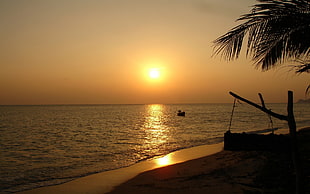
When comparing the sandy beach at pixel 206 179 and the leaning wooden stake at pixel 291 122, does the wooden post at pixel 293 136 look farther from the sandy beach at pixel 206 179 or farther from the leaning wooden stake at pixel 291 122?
the sandy beach at pixel 206 179

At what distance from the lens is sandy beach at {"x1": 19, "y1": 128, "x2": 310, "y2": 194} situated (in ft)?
23.1

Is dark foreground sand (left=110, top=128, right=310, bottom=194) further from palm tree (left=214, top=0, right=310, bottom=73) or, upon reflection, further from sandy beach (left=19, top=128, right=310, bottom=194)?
palm tree (left=214, top=0, right=310, bottom=73)

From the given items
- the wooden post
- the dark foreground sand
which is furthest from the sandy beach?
the wooden post

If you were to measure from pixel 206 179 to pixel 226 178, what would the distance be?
2.10 ft

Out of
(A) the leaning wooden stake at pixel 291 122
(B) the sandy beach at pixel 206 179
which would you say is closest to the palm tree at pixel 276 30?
(A) the leaning wooden stake at pixel 291 122

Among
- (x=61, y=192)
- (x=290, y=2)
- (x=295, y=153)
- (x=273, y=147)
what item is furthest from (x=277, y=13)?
(x=61, y=192)

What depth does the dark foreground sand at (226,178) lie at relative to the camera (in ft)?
22.6

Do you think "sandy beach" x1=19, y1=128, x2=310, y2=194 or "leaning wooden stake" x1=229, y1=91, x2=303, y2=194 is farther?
"sandy beach" x1=19, y1=128, x2=310, y2=194

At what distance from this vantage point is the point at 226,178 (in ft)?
27.1

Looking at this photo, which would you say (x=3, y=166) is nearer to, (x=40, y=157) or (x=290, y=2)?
(x=40, y=157)

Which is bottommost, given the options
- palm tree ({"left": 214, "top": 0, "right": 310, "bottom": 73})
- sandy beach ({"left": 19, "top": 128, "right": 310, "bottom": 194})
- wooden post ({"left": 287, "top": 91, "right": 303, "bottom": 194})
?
sandy beach ({"left": 19, "top": 128, "right": 310, "bottom": 194})

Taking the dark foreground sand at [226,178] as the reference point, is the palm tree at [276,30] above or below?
above

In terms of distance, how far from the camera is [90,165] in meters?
13.0

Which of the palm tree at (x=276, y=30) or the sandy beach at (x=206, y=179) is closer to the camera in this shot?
the palm tree at (x=276, y=30)
